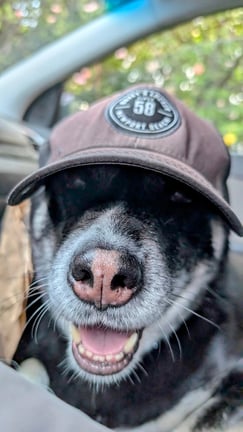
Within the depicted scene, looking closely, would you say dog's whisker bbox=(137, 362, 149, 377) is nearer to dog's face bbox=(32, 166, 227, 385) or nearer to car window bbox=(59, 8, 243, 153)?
dog's face bbox=(32, 166, 227, 385)

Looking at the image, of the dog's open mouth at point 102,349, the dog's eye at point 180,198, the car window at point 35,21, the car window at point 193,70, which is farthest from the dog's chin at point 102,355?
the car window at point 35,21

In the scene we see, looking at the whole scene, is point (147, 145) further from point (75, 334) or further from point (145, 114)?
point (75, 334)

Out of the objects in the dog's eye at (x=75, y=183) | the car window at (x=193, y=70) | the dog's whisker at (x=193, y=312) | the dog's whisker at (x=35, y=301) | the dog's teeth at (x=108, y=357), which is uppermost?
the car window at (x=193, y=70)

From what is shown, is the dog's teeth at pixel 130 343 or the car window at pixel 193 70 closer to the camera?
the dog's teeth at pixel 130 343

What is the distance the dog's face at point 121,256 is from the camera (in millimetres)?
958

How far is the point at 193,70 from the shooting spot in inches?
93.5

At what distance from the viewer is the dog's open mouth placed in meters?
0.99

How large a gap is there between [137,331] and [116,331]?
0.15 ft

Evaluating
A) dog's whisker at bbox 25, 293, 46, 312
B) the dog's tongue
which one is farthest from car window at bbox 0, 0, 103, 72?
the dog's tongue

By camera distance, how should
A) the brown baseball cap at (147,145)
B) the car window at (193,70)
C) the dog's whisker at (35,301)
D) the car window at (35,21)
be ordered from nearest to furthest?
the brown baseball cap at (147,145)
the dog's whisker at (35,301)
the car window at (193,70)
the car window at (35,21)

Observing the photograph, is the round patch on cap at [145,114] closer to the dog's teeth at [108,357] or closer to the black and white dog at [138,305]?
the black and white dog at [138,305]

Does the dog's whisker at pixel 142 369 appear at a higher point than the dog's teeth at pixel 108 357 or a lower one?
lower

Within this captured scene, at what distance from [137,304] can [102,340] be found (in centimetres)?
7

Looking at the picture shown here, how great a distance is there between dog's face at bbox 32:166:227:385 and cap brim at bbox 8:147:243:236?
7cm
